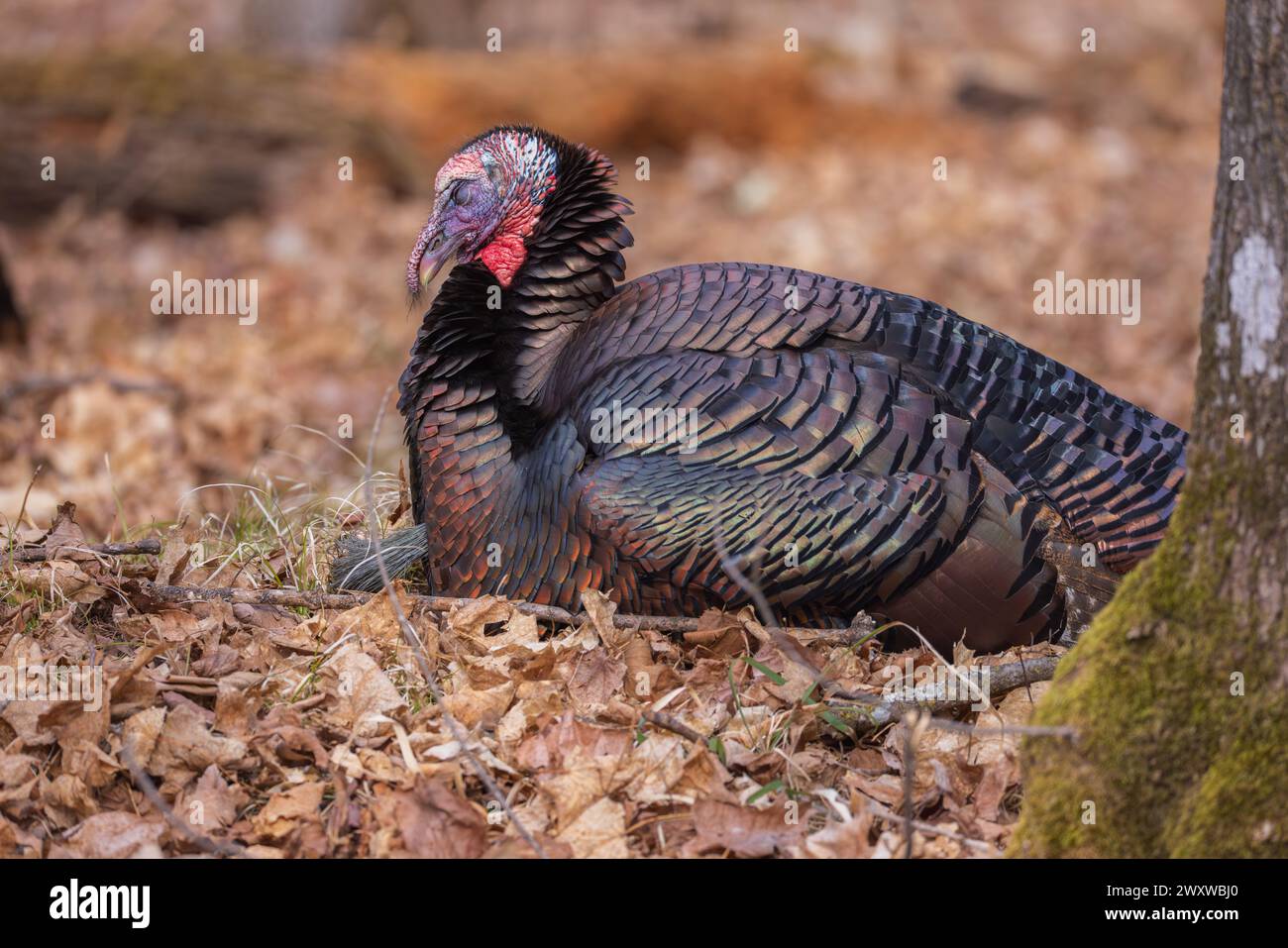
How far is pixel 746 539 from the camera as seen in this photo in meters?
3.35

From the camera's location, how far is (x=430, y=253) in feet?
13.4

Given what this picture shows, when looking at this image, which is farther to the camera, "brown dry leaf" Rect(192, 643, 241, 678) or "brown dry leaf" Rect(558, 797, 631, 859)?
"brown dry leaf" Rect(192, 643, 241, 678)

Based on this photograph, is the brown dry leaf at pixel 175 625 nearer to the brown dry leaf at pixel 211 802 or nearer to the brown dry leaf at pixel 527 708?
the brown dry leaf at pixel 211 802

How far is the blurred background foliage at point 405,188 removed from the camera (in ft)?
23.4

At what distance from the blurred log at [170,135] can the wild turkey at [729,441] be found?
722 centimetres

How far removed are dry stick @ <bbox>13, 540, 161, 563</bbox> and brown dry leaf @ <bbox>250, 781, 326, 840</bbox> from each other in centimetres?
118

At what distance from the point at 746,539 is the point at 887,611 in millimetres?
399

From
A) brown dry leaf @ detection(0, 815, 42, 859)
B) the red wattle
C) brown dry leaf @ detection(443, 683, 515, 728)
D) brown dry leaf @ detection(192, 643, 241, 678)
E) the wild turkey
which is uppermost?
the red wattle

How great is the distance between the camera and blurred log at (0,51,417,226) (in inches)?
407

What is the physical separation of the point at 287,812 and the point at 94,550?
1.31 m

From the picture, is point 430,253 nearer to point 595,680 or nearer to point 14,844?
point 595,680

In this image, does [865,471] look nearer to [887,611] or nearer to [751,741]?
[887,611]

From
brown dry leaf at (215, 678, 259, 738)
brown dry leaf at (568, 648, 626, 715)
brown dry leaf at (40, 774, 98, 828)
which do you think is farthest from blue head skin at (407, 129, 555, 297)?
brown dry leaf at (40, 774, 98, 828)

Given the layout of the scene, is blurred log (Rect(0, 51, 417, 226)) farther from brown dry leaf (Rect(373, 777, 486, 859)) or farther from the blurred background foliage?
brown dry leaf (Rect(373, 777, 486, 859))
